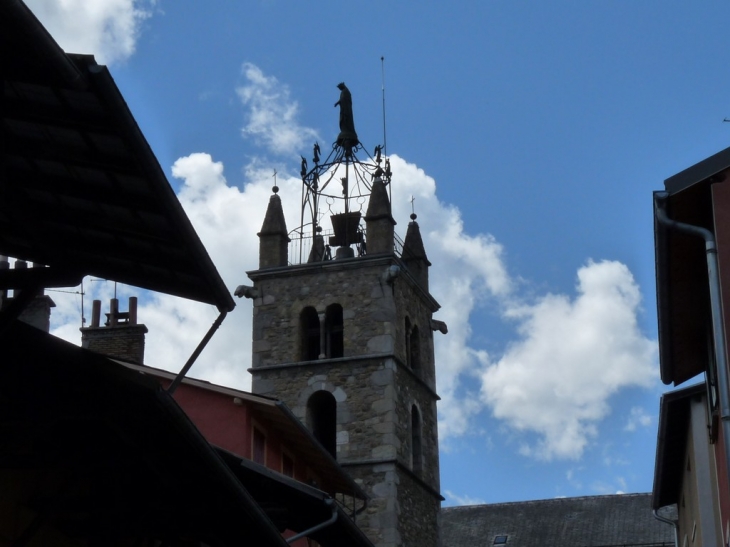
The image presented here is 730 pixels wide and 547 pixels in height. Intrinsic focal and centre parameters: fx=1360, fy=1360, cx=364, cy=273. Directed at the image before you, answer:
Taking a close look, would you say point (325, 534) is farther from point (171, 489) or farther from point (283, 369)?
point (283, 369)

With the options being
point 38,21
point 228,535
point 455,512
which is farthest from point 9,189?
point 455,512

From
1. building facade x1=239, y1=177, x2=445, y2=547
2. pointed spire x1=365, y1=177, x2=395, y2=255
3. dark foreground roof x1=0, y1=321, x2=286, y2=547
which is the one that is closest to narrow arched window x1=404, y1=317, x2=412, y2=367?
building facade x1=239, y1=177, x2=445, y2=547

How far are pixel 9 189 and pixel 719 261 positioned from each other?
539cm

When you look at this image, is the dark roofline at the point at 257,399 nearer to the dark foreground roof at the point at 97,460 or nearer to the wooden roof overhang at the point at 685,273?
the wooden roof overhang at the point at 685,273

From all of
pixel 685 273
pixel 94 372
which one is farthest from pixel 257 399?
pixel 94 372

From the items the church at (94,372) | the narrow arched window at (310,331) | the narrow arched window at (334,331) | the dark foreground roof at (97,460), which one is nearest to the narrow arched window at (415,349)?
the narrow arched window at (334,331)

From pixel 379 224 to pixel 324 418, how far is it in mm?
5522

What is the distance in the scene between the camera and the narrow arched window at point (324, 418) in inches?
1384

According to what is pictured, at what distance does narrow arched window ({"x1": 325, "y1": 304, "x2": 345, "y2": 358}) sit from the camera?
36.1 metres

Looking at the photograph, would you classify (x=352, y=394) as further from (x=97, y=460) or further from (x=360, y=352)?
(x=97, y=460)

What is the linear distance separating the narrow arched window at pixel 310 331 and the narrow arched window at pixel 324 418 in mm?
1315

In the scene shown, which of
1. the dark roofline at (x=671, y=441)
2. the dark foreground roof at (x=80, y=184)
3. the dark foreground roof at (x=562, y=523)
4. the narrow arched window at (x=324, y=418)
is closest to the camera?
the dark foreground roof at (x=80, y=184)

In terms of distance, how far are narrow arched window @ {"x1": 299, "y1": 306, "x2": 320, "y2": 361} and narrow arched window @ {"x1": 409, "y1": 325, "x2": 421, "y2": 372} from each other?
111 inches

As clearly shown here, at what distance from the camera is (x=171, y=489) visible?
9055 mm
